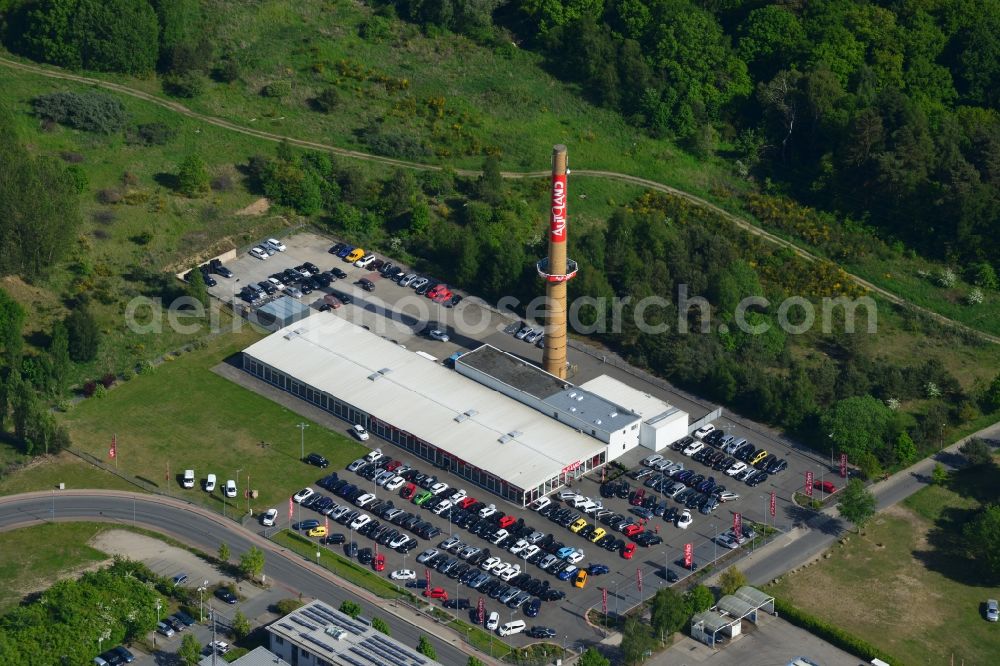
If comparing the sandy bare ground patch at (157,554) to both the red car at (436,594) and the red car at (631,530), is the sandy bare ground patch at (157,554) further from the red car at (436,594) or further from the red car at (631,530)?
the red car at (631,530)

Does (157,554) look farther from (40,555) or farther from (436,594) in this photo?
(436,594)

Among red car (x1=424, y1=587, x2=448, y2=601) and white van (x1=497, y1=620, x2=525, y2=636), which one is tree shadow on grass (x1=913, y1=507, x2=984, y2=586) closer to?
white van (x1=497, y1=620, x2=525, y2=636)

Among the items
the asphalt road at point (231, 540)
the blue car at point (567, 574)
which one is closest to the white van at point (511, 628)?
the asphalt road at point (231, 540)

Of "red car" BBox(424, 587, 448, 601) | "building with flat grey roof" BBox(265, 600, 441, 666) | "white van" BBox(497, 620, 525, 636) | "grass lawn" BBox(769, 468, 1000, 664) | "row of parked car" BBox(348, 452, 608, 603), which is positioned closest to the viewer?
"building with flat grey roof" BBox(265, 600, 441, 666)

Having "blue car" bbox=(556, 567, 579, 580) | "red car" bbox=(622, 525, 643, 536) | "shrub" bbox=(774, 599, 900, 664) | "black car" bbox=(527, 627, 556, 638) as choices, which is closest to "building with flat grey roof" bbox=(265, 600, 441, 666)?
"black car" bbox=(527, 627, 556, 638)

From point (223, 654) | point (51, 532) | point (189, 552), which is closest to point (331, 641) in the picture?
point (223, 654)

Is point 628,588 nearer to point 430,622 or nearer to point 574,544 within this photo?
point 574,544
